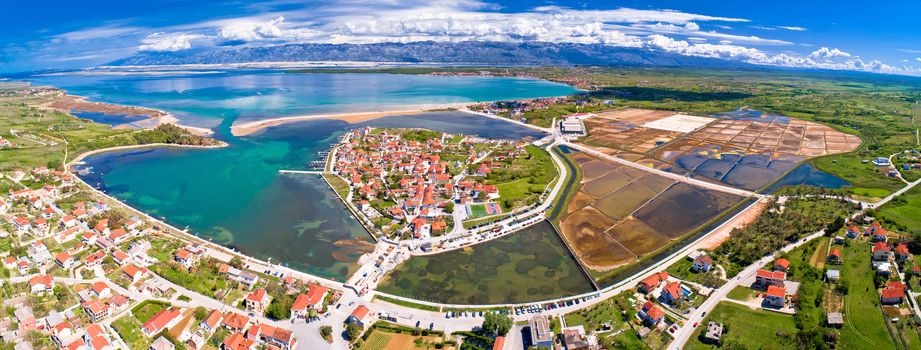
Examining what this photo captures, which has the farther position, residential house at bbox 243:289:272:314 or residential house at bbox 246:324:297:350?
residential house at bbox 243:289:272:314

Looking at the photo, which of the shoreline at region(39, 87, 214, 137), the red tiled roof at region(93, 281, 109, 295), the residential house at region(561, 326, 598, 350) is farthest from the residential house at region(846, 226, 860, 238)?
the shoreline at region(39, 87, 214, 137)

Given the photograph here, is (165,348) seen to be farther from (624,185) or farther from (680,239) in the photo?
(624,185)

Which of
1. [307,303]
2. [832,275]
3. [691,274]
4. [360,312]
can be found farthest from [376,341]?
[832,275]

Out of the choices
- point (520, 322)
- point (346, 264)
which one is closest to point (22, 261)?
point (346, 264)

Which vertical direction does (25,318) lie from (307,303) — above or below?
below

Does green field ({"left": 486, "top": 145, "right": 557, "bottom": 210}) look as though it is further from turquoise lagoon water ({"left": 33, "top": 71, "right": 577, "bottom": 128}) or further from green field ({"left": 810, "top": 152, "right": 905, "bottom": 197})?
turquoise lagoon water ({"left": 33, "top": 71, "right": 577, "bottom": 128})

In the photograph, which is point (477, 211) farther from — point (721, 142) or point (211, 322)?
point (721, 142)
